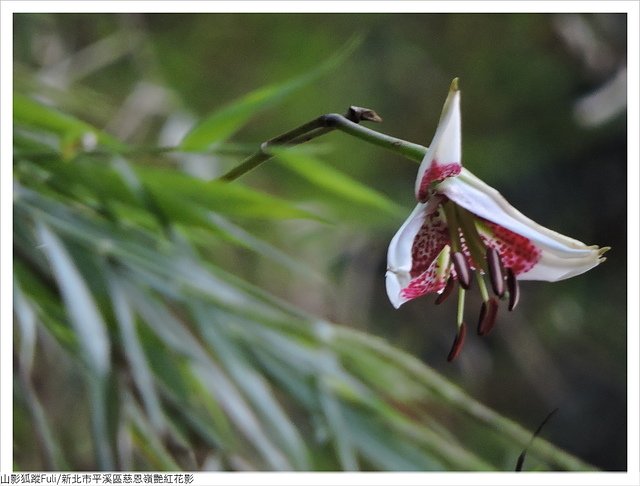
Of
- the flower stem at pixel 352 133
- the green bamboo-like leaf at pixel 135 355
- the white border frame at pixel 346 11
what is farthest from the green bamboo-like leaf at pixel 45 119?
the flower stem at pixel 352 133

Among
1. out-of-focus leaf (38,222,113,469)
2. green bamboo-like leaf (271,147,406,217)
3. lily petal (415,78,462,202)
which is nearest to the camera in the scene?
lily petal (415,78,462,202)

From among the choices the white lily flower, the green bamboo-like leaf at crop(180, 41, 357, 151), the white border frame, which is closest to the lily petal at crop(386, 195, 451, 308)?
the white lily flower

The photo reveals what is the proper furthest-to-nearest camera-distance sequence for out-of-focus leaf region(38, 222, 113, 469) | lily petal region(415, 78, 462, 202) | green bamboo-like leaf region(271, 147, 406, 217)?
1. green bamboo-like leaf region(271, 147, 406, 217)
2. out-of-focus leaf region(38, 222, 113, 469)
3. lily petal region(415, 78, 462, 202)

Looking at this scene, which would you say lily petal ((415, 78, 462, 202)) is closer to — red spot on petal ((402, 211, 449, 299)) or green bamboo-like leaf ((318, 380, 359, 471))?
red spot on petal ((402, 211, 449, 299))

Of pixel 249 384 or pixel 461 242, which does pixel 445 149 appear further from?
pixel 249 384

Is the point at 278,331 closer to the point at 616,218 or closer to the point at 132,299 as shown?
the point at 132,299

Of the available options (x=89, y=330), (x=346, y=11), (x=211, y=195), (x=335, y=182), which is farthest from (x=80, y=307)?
(x=346, y=11)
